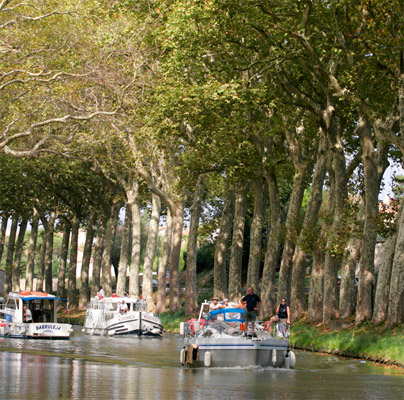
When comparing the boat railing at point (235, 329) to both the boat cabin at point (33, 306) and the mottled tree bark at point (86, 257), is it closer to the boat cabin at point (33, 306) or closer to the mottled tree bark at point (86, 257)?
the boat cabin at point (33, 306)

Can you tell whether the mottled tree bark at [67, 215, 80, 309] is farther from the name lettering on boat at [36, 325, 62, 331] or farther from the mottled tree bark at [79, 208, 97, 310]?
the name lettering on boat at [36, 325, 62, 331]

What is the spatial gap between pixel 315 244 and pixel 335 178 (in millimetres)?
3404

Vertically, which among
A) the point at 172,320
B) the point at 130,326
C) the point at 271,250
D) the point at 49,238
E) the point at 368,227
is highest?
the point at 49,238

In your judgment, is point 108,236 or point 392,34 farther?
point 108,236

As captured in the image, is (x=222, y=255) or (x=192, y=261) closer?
(x=222, y=255)

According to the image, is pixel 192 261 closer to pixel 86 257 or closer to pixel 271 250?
pixel 271 250

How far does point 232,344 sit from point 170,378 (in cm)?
398

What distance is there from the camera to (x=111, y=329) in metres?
49.1

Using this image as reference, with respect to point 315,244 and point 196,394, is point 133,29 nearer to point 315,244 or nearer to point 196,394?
point 315,244

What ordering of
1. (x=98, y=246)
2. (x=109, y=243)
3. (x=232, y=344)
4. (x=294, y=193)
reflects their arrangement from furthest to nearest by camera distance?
(x=98, y=246) < (x=109, y=243) < (x=294, y=193) < (x=232, y=344)

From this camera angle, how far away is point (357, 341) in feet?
100

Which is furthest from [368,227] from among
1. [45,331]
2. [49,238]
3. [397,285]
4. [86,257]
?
[49,238]

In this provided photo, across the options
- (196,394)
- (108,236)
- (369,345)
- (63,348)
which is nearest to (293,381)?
(196,394)

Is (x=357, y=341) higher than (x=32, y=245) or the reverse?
the reverse
